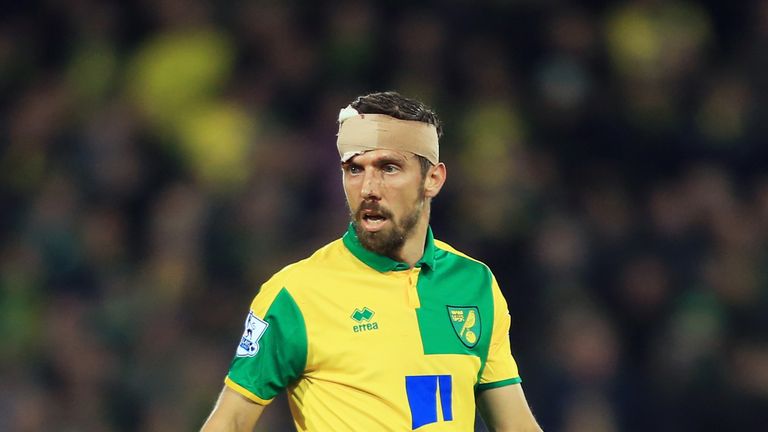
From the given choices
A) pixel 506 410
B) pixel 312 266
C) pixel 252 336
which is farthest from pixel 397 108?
pixel 506 410

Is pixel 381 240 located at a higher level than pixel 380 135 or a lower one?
lower

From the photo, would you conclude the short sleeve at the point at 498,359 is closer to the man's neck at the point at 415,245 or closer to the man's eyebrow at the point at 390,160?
the man's neck at the point at 415,245

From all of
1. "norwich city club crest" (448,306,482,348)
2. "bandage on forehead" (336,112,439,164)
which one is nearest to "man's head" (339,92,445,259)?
"bandage on forehead" (336,112,439,164)

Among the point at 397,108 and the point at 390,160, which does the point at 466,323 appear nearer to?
the point at 390,160

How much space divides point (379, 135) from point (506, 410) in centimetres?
90

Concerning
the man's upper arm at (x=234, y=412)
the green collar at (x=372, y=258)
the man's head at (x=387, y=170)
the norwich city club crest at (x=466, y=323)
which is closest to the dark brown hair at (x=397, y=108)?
the man's head at (x=387, y=170)

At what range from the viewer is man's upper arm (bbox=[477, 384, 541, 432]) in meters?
4.14

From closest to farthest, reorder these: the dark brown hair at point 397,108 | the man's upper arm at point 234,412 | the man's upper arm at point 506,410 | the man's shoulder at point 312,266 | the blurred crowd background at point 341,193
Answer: the man's upper arm at point 234,412, the man's shoulder at point 312,266, the dark brown hair at point 397,108, the man's upper arm at point 506,410, the blurred crowd background at point 341,193

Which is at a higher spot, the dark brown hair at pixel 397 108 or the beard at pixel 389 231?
the dark brown hair at pixel 397 108

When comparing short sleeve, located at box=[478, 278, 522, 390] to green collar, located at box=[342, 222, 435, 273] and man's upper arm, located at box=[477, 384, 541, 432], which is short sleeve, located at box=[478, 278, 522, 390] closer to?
man's upper arm, located at box=[477, 384, 541, 432]

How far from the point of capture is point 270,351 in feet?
12.6

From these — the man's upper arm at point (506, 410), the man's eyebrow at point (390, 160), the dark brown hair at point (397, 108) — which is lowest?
the man's upper arm at point (506, 410)

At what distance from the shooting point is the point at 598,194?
27.1 ft

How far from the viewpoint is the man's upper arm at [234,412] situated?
151 inches
